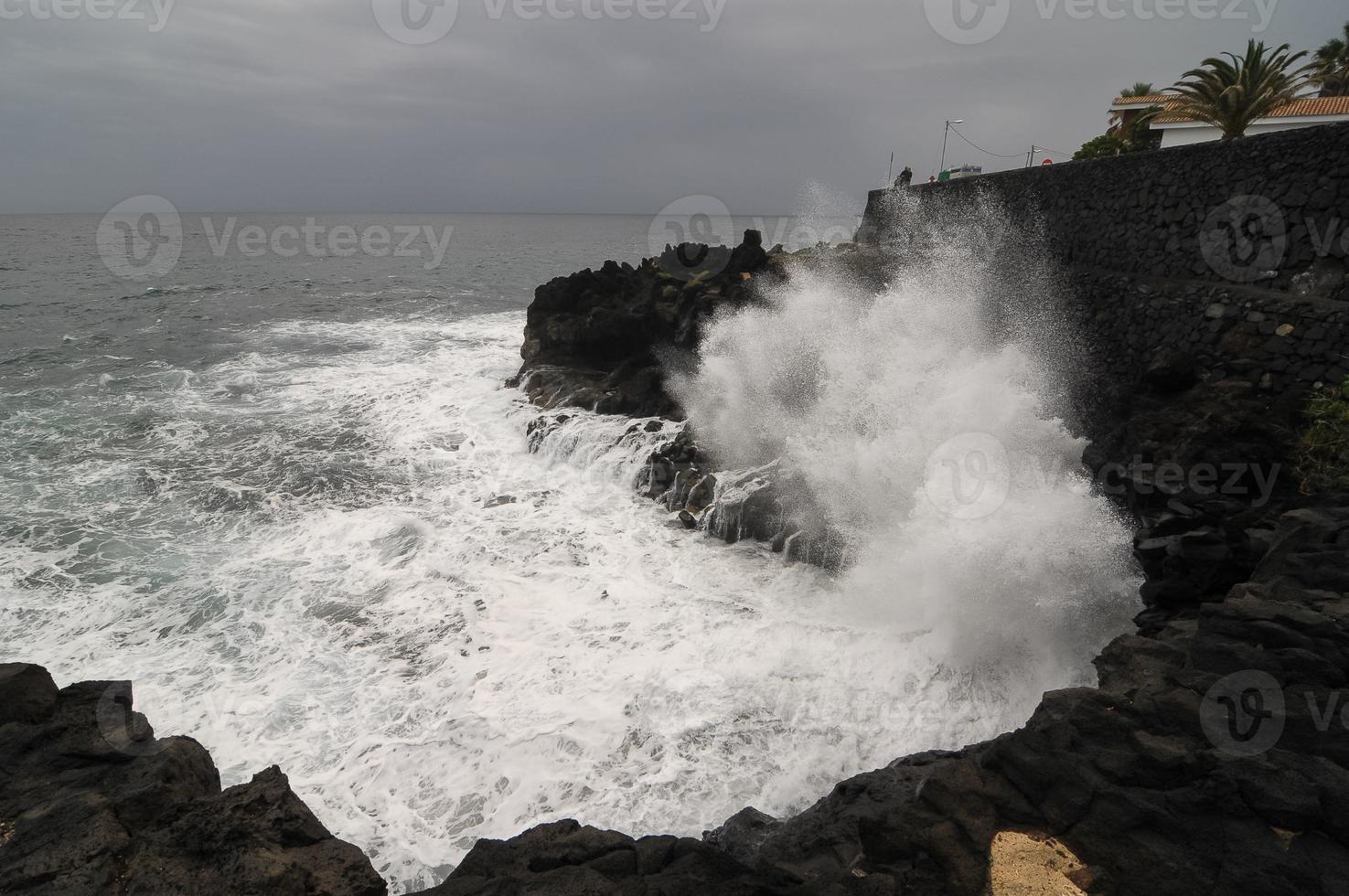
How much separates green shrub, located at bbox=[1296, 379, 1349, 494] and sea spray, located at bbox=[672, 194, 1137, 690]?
6.76 ft

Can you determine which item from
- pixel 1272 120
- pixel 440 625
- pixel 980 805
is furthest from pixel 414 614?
pixel 1272 120

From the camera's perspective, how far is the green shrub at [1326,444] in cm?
812

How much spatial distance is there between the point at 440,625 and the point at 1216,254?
1344 cm

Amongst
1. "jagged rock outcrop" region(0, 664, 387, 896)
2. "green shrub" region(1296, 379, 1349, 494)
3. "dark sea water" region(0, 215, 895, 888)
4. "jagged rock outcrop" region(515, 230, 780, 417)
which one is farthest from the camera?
"jagged rock outcrop" region(515, 230, 780, 417)

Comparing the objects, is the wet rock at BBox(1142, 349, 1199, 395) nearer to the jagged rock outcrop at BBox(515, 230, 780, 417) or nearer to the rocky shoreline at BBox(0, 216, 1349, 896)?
the rocky shoreline at BBox(0, 216, 1349, 896)

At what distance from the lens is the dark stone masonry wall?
30.8ft

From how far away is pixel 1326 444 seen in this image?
8.41m

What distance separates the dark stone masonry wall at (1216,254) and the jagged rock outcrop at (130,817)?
12.5 metres

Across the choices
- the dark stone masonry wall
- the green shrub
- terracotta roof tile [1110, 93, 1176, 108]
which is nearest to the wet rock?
the dark stone masonry wall

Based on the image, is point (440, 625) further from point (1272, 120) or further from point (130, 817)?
point (1272, 120)

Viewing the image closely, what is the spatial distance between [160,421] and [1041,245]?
882 inches

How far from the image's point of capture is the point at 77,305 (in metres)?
35.6

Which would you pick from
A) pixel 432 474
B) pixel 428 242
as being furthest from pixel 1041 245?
pixel 428 242

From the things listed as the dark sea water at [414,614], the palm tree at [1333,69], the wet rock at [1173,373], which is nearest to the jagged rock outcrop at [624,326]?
the dark sea water at [414,614]
